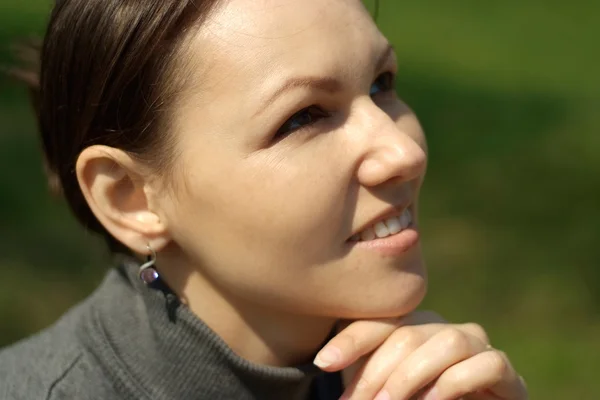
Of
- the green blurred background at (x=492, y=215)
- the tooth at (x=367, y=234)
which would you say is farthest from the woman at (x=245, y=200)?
the green blurred background at (x=492, y=215)

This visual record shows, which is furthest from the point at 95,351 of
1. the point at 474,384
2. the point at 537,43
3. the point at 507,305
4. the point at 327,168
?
the point at 537,43

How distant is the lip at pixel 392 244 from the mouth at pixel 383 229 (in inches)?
0.4

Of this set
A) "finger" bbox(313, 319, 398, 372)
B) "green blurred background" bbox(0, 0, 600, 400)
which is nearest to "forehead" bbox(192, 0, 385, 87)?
"finger" bbox(313, 319, 398, 372)

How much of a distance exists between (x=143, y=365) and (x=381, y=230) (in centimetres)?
82

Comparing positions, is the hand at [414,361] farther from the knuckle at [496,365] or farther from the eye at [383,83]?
the eye at [383,83]

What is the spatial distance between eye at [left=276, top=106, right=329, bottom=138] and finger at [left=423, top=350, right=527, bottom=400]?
792mm

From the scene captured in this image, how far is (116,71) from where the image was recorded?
8.55ft

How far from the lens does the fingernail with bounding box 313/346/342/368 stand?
2547 mm

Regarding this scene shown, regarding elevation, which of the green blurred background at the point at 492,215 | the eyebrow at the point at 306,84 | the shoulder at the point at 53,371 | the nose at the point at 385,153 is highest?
the eyebrow at the point at 306,84

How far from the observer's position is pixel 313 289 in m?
2.58

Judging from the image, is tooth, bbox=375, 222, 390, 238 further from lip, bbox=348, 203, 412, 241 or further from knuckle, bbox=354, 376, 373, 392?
knuckle, bbox=354, 376, 373, 392

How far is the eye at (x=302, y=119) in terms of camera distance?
2.52 m

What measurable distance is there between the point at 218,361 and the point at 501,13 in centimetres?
1067

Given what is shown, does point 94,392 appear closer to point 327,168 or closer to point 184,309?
point 184,309
